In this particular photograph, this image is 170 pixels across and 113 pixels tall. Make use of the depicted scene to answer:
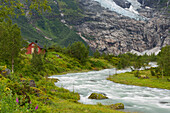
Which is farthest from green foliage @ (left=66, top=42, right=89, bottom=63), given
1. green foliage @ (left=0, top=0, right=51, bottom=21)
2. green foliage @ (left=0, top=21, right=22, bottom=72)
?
green foliage @ (left=0, top=0, right=51, bottom=21)

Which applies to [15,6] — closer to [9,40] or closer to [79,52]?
[9,40]

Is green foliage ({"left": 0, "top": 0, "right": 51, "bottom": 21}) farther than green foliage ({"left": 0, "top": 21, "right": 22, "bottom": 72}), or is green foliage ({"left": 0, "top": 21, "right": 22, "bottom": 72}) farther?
green foliage ({"left": 0, "top": 21, "right": 22, "bottom": 72})

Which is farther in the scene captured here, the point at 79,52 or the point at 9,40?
the point at 79,52

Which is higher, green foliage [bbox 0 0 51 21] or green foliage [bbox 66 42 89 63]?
green foliage [bbox 66 42 89 63]

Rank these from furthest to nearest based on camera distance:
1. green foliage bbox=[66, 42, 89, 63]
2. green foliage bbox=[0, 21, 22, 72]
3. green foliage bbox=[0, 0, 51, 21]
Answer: green foliage bbox=[66, 42, 89, 63]
green foliage bbox=[0, 21, 22, 72]
green foliage bbox=[0, 0, 51, 21]

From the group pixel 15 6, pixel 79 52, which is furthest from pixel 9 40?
pixel 79 52

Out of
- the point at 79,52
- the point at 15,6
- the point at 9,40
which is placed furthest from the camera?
the point at 79,52

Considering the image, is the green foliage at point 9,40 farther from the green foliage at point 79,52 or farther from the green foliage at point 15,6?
the green foliage at point 79,52

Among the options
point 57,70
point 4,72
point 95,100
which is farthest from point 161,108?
point 57,70

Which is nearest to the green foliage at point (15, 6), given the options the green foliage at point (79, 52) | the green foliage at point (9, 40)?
the green foliage at point (9, 40)

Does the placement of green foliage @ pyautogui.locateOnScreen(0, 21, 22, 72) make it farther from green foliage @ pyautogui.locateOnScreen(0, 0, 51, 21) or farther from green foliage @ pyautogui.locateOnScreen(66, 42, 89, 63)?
green foliage @ pyautogui.locateOnScreen(66, 42, 89, 63)

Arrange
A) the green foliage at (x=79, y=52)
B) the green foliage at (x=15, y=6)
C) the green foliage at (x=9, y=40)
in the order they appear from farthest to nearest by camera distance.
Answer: the green foliage at (x=79, y=52)
the green foliage at (x=9, y=40)
the green foliage at (x=15, y=6)

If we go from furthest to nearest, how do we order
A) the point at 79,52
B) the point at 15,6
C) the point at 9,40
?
the point at 79,52 < the point at 9,40 < the point at 15,6

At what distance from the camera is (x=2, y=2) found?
880 cm
